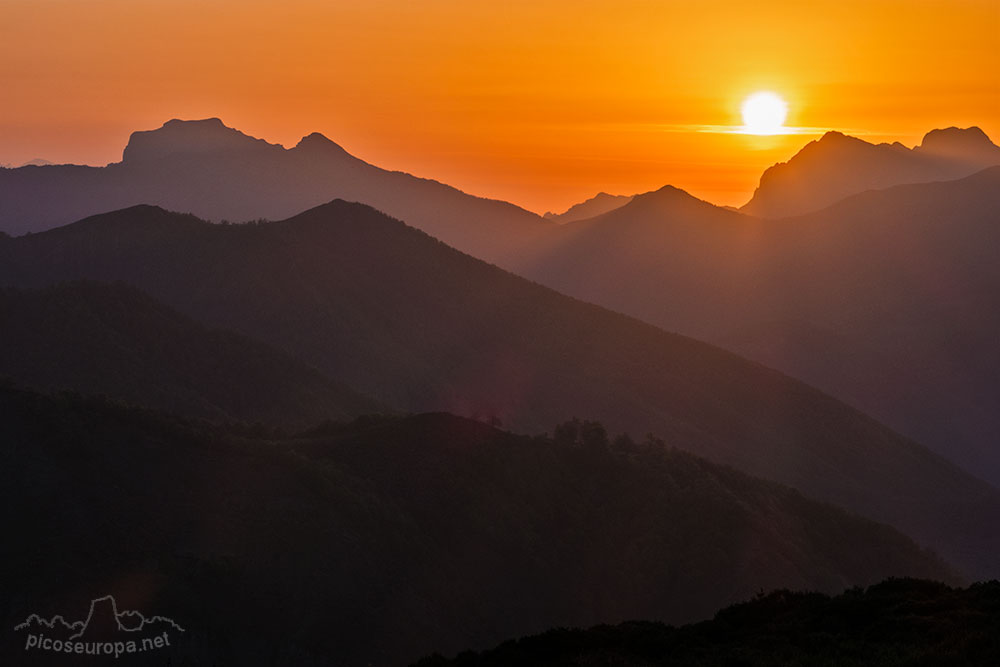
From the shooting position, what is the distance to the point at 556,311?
6073 inches

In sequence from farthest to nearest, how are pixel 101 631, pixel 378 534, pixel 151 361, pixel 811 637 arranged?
Answer: pixel 151 361 < pixel 378 534 < pixel 101 631 < pixel 811 637

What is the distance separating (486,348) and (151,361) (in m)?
49.0

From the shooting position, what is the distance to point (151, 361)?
106 metres

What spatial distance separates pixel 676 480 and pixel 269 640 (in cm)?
3419

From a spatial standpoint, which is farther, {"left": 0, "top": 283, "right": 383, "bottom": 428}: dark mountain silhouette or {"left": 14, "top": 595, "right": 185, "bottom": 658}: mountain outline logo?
{"left": 0, "top": 283, "right": 383, "bottom": 428}: dark mountain silhouette

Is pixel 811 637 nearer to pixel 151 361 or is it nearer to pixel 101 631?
pixel 101 631

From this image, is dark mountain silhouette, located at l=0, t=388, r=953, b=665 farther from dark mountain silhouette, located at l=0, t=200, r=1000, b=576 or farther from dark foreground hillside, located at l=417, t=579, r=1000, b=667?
dark mountain silhouette, located at l=0, t=200, r=1000, b=576

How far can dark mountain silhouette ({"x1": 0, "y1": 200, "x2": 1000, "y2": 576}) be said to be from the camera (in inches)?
4948

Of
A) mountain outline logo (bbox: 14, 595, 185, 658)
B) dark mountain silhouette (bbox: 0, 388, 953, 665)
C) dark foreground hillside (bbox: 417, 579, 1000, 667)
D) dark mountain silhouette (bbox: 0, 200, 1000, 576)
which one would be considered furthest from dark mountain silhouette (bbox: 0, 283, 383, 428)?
dark foreground hillside (bbox: 417, 579, 1000, 667)

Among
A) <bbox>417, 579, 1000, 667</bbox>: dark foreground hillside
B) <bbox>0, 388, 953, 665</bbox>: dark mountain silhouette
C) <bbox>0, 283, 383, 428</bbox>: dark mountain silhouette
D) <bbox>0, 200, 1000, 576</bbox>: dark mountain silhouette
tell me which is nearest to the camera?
<bbox>417, 579, 1000, 667</bbox>: dark foreground hillside

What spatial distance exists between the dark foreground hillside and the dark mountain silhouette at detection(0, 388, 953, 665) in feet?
77.2

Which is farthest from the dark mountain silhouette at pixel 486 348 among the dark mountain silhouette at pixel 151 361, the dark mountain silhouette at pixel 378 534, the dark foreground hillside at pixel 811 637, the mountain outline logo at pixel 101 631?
the dark foreground hillside at pixel 811 637

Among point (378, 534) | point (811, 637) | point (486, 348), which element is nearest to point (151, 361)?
point (486, 348)

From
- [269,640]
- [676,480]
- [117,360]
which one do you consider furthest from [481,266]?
[269,640]
